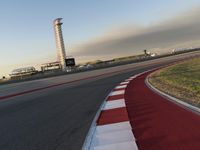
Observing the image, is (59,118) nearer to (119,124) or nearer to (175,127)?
(119,124)

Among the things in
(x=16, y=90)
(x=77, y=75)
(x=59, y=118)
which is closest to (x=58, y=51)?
(x=77, y=75)

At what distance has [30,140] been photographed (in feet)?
19.9

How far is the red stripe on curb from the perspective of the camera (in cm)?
701

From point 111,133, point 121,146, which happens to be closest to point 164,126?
point 111,133

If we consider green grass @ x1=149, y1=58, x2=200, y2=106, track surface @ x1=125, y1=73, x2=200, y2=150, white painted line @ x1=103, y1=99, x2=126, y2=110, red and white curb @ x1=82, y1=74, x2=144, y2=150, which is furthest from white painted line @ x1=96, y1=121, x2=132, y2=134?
green grass @ x1=149, y1=58, x2=200, y2=106

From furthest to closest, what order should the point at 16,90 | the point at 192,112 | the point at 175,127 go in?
the point at 16,90
the point at 192,112
the point at 175,127

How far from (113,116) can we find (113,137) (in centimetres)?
187

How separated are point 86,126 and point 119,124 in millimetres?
720

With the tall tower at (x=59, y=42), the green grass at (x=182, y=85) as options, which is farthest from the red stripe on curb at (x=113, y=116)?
the tall tower at (x=59, y=42)

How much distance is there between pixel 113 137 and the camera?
5.69 metres

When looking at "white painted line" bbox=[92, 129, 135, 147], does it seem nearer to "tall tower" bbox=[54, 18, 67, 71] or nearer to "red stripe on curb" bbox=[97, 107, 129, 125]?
"red stripe on curb" bbox=[97, 107, 129, 125]

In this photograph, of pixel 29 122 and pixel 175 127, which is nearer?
pixel 175 127

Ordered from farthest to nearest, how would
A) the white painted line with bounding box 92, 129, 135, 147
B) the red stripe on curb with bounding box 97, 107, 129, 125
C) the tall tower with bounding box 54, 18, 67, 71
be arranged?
the tall tower with bounding box 54, 18, 67, 71
the red stripe on curb with bounding box 97, 107, 129, 125
the white painted line with bounding box 92, 129, 135, 147

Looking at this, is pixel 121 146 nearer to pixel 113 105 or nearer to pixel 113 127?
pixel 113 127
